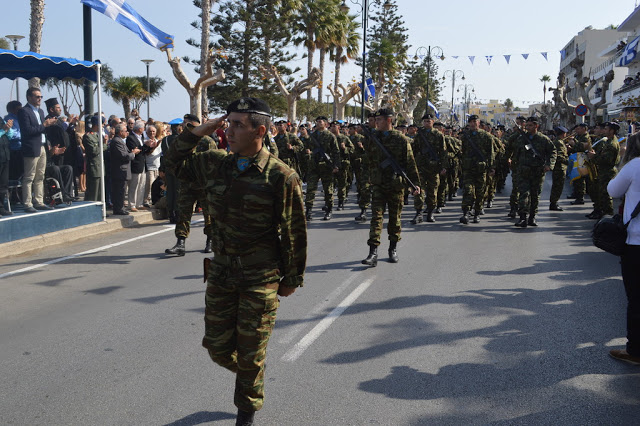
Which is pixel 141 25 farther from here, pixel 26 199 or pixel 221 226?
pixel 221 226

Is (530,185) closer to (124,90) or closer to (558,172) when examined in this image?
(558,172)

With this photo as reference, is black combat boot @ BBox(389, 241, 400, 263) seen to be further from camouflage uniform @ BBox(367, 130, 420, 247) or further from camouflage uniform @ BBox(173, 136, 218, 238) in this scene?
camouflage uniform @ BBox(173, 136, 218, 238)

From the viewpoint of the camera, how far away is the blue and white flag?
1103cm

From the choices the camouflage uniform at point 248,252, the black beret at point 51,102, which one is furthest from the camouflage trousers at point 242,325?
the black beret at point 51,102

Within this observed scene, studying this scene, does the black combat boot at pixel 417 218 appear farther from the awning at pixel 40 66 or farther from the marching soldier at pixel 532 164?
the awning at pixel 40 66

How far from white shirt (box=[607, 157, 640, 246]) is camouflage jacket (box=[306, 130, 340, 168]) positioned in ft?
29.1

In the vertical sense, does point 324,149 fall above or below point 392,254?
above

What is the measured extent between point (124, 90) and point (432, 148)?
40.1 meters

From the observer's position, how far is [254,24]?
1591 inches

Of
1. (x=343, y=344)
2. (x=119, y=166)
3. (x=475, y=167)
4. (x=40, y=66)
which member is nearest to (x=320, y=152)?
(x=475, y=167)

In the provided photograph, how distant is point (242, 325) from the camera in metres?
3.25

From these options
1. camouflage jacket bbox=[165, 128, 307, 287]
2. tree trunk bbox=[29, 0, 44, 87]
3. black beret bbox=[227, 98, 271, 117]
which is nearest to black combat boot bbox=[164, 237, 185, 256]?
camouflage jacket bbox=[165, 128, 307, 287]

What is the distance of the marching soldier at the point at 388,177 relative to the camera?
7.99m

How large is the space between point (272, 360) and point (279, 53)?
39997mm
